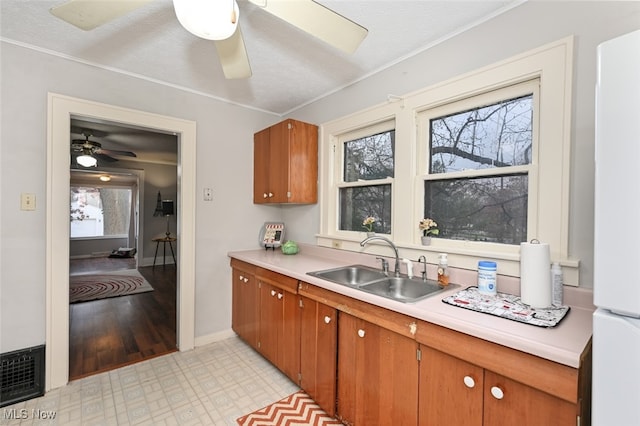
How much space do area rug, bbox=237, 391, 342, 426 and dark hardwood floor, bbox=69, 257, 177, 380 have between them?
1289 mm

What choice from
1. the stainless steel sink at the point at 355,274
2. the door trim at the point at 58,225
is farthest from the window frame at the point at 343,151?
the door trim at the point at 58,225

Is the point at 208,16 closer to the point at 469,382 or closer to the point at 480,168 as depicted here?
the point at 480,168

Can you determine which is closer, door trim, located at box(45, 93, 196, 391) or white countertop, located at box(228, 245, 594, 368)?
white countertop, located at box(228, 245, 594, 368)

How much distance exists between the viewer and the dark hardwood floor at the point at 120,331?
95.3 inches

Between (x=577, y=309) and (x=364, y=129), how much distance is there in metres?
1.83

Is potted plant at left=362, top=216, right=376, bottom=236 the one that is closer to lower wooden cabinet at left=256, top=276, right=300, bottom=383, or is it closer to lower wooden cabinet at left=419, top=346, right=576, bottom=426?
lower wooden cabinet at left=256, top=276, right=300, bottom=383

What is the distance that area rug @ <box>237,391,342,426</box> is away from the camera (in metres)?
1.73

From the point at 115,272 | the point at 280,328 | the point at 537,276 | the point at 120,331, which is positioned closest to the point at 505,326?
the point at 537,276

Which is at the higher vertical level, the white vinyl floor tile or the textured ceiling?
the textured ceiling

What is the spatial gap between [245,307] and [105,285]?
11.9 feet

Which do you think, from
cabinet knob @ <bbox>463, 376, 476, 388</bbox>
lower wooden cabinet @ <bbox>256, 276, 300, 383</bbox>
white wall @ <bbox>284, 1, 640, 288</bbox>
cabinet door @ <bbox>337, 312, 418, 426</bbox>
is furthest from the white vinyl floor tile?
white wall @ <bbox>284, 1, 640, 288</bbox>

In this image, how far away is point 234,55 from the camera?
5.28 ft

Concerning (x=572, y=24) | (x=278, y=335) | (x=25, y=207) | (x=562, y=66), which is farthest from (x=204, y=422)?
(x=572, y=24)

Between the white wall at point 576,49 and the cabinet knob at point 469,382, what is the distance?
0.72m
